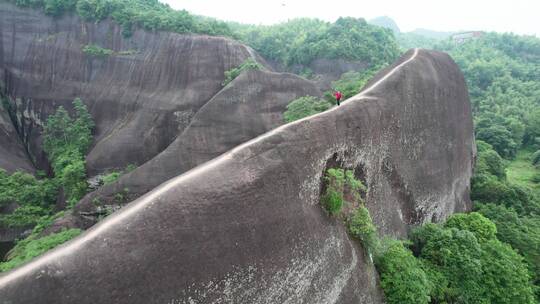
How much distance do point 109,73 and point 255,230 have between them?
88.7ft

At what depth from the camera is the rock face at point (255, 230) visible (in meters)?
4.98

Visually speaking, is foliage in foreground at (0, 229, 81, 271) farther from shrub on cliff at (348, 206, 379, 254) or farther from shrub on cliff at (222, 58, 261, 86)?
shrub on cliff at (222, 58, 261, 86)

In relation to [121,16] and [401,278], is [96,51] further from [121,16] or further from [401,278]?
[401,278]

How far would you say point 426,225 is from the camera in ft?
38.4

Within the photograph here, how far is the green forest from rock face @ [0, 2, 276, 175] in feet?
3.93

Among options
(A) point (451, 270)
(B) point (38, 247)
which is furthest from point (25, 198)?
(A) point (451, 270)

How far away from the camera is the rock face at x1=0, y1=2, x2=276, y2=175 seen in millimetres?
24578

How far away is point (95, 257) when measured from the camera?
4984 millimetres

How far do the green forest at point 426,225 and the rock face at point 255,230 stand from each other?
0.97m

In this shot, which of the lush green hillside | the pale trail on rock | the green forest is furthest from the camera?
the lush green hillside

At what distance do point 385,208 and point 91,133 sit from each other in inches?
944

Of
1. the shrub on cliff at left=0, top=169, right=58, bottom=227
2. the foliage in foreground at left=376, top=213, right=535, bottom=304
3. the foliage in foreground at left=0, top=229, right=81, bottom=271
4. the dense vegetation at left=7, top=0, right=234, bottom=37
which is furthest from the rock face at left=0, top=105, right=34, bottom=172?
the foliage in foreground at left=376, top=213, right=535, bottom=304

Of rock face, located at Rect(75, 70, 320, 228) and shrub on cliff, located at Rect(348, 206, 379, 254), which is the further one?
rock face, located at Rect(75, 70, 320, 228)

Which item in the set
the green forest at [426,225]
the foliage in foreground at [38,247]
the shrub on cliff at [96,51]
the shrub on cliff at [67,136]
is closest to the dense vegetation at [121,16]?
the green forest at [426,225]
